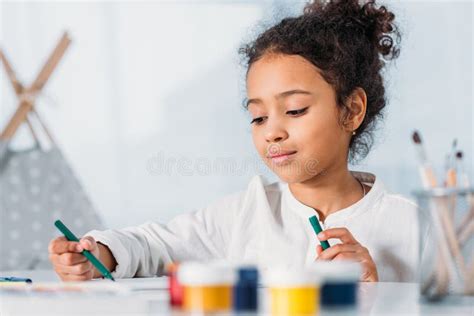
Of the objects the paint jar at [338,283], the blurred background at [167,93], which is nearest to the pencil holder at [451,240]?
the paint jar at [338,283]

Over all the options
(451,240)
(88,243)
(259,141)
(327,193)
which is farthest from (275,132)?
(451,240)

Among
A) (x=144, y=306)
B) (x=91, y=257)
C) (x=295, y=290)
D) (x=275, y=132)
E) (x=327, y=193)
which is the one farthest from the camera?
(x=327, y=193)

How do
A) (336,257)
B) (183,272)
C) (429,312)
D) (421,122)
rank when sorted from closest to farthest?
1. (183,272)
2. (429,312)
3. (336,257)
4. (421,122)

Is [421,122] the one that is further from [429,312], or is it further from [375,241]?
[429,312]

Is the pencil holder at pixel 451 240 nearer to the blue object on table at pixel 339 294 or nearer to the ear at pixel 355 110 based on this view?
the blue object on table at pixel 339 294

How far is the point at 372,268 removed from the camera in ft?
3.61

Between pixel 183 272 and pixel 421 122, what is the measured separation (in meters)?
2.64

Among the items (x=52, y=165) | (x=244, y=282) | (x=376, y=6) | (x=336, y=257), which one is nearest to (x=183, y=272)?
(x=244, y=282)

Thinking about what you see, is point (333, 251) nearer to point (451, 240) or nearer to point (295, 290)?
point (451, 240)

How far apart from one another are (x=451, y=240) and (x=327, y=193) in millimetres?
646

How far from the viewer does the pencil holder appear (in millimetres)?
745

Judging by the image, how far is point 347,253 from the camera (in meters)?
1.08

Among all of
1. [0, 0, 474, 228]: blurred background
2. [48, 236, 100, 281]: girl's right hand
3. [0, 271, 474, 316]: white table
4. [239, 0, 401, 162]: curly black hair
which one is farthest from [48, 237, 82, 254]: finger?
[0, 0, 474, 228]: blurred background

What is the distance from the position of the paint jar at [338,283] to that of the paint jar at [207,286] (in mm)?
64
